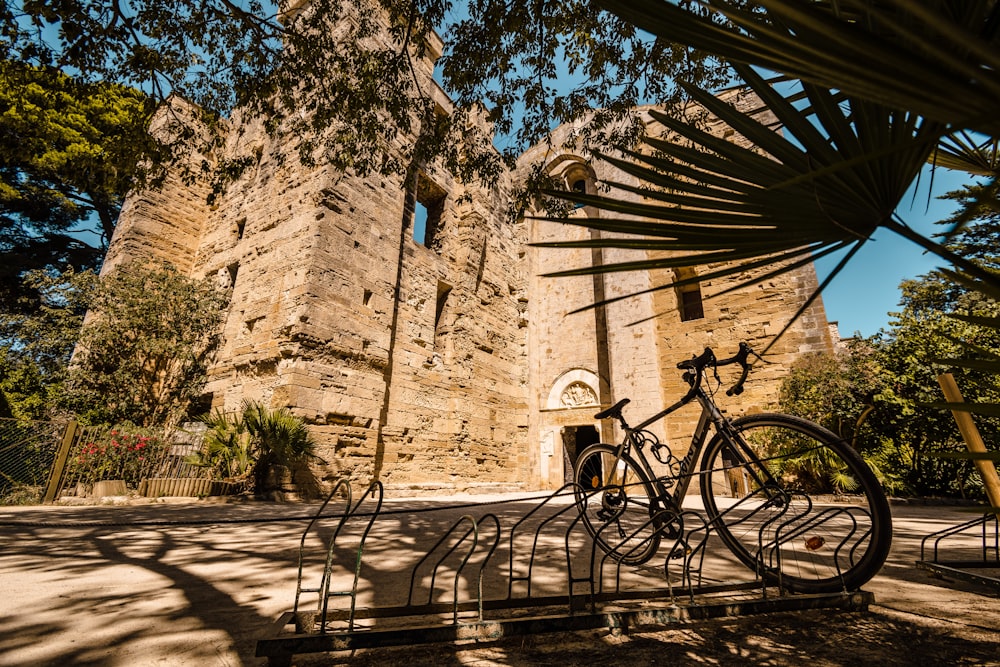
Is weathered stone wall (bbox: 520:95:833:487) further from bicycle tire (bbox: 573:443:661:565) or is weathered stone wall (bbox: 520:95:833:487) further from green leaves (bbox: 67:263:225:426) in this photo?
green leaves (bbox: 67:263:225:426)

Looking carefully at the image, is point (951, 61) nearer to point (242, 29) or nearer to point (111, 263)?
point (242, 29)

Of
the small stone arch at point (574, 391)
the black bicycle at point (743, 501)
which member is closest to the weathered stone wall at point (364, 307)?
the small stone arch at point (574, 391)

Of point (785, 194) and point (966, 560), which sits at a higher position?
point (785, 194)

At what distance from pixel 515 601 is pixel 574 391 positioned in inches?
389

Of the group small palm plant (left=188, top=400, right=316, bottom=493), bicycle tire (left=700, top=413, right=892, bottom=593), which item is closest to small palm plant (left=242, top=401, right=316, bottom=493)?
small palm plant (left=188, top=400, right=316, bottom=493)

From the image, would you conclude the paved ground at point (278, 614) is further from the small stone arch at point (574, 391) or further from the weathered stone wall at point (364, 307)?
the small stone arch at point (574, 391)

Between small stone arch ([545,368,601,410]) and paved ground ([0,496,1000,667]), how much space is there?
847cm

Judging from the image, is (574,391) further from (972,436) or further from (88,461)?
(972,436)

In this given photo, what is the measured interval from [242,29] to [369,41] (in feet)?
17.0

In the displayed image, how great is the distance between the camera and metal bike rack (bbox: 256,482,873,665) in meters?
1.04

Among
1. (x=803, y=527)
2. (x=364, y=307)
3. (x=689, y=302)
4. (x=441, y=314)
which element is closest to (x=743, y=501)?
(x=803, y=527)

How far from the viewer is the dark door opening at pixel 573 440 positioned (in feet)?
35.5

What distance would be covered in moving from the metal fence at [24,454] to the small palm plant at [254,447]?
8.05 ft

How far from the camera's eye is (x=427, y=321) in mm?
9391
